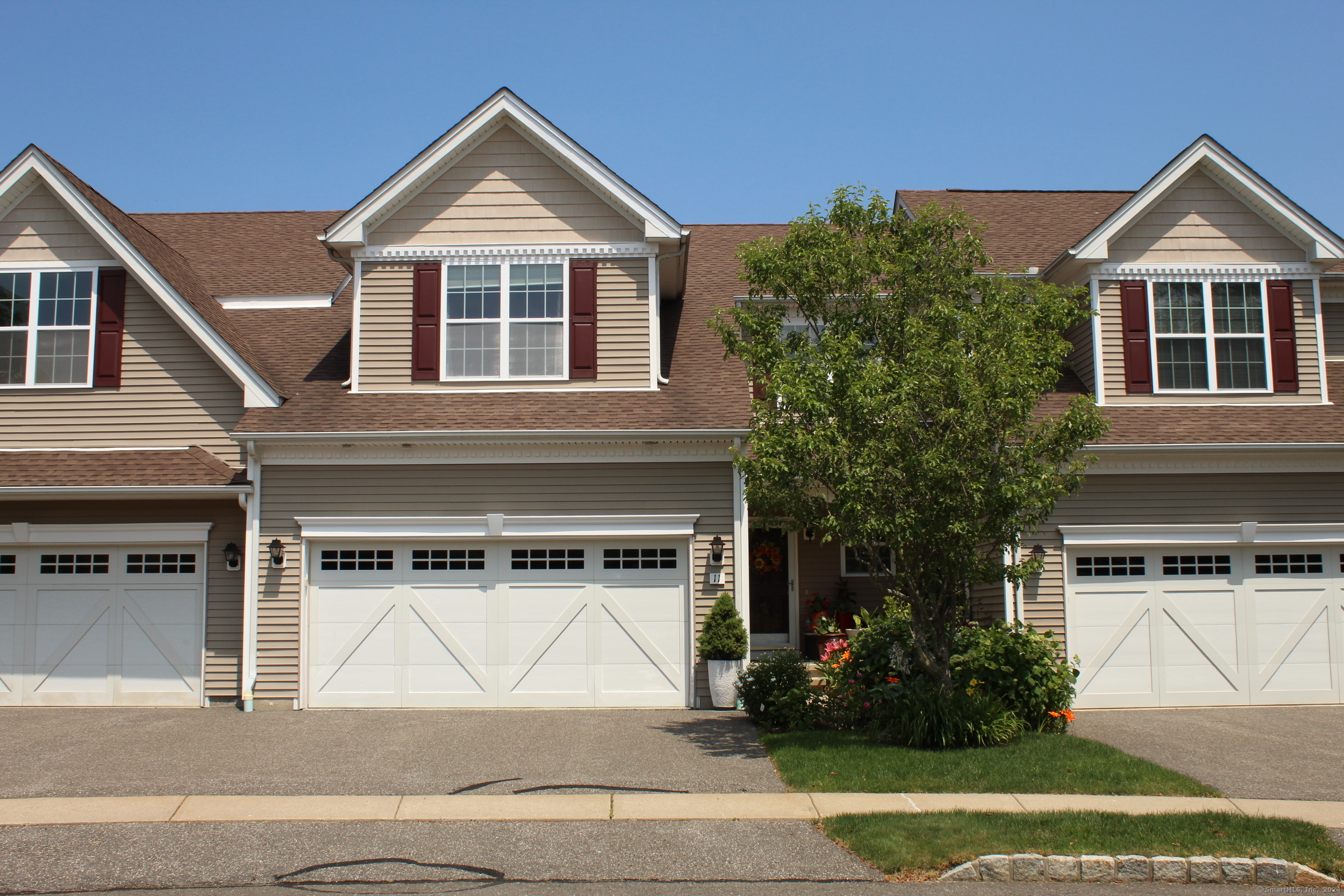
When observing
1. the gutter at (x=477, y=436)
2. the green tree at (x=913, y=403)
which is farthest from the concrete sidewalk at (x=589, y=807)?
the gutter at (x=477, y=436)

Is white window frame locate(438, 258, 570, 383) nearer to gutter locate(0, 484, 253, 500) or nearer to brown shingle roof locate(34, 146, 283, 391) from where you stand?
brown shingle roof locate(34, 146, 283, 391)

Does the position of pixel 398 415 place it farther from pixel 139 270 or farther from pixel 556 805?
pixel 556 805

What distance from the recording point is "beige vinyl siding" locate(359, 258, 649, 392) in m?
14.8

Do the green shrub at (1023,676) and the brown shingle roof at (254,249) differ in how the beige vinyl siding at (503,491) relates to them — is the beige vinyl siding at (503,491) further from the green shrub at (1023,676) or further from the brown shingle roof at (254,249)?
the brown shingle roof at (254,249)

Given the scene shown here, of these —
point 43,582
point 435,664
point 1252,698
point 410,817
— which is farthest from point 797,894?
point 43,582

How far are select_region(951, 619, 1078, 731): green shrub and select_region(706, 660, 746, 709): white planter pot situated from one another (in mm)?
2828

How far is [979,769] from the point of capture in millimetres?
9773

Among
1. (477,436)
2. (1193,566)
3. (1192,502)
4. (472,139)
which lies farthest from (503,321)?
(1193,566)

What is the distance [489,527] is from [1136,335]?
9852mm

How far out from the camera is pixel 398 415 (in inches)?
554

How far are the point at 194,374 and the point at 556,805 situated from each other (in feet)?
31.0

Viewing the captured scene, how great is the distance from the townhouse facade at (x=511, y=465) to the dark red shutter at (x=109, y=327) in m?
0.05

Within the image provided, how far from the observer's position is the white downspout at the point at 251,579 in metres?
13.7

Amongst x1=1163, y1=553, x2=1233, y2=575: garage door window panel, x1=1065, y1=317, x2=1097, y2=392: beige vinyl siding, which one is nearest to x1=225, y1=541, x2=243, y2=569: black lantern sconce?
x1=1065, y1=317, x2=1097, y2=392: beige vinyl siding
